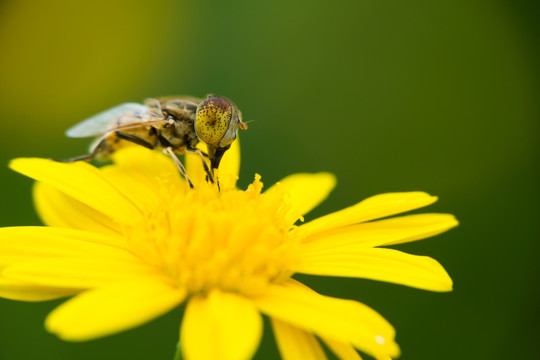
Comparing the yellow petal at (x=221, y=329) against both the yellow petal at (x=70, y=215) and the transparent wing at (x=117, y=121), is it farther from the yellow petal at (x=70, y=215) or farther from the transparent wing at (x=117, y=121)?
the transparent wing at (x=117, y=121)

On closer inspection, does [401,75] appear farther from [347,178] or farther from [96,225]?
[96,225]

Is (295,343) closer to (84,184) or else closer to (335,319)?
(335,319)

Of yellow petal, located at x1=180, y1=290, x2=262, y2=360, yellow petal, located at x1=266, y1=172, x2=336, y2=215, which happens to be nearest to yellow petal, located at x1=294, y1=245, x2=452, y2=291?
yellow petal, located at x1=180, y1=290, x2=262, y2=360

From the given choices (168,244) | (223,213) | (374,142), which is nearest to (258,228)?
(223,213)

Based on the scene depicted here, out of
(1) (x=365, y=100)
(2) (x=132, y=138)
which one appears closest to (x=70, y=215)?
(2) (x=132, y=138)

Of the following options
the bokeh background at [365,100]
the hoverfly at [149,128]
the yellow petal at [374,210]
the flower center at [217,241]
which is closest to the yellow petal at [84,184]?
the flower center at [217,241]

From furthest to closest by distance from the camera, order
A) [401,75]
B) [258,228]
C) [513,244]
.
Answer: [401,75] < [513,244] < [258,228]
